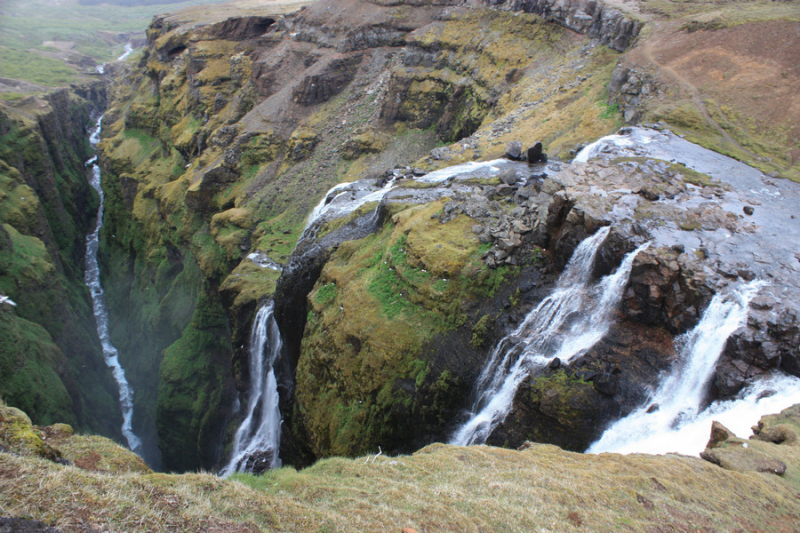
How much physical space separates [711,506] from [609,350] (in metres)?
5.58

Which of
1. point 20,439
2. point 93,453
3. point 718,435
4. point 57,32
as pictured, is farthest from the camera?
point 57,32

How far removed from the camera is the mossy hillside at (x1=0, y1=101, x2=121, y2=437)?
2786cm

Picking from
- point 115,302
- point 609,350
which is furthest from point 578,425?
point 115,302

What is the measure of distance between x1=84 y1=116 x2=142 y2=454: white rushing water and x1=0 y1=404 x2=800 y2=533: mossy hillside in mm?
33749

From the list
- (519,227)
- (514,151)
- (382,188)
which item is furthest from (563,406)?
(382,188)

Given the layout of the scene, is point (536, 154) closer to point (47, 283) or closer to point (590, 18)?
point (590, 18)

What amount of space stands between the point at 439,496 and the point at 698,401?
755 cm

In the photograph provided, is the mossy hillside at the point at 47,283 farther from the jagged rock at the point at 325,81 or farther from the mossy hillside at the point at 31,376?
the jagged rock at the point at 325,81

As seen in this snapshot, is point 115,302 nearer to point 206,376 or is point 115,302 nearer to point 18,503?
point 206,376

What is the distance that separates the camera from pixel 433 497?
26.9 ft

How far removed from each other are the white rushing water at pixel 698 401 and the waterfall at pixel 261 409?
Answer: 16136mm

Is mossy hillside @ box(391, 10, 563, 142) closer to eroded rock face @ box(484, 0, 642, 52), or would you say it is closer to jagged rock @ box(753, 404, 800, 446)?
eroded rock face @ box(484, 0, 642, 52)

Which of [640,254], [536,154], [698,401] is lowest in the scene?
[698,401]

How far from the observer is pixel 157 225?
45.4m
